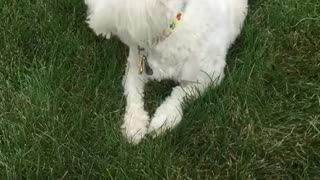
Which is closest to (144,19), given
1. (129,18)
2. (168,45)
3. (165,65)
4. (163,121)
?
(129,18)

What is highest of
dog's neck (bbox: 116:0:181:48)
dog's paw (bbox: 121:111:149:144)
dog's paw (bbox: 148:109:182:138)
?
dog's neck (bbox: 116:0:181:48)

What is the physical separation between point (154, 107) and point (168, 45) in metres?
0.42

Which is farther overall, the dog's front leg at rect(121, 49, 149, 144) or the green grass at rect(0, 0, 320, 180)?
the dog's front leg at rect(121, 49, 149, 144)

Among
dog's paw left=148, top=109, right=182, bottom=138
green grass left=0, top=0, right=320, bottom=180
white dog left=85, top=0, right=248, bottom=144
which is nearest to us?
white dog left=85, top=0, right=248, bottom=144

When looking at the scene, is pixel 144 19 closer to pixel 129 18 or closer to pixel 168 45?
pixel 129 18

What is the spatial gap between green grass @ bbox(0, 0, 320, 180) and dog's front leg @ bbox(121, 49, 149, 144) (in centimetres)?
5

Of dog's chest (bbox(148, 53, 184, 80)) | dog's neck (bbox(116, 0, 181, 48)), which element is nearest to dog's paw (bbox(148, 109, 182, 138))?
dog's chest (bbox(148, 53, 184, 80))

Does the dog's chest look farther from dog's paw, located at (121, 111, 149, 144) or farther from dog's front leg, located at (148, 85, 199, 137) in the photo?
dog's paw, located at (121, 111, 149, 144)

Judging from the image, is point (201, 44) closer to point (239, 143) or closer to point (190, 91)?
point (190, 91)

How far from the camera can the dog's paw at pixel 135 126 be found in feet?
7.66

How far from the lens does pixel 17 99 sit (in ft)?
8.10

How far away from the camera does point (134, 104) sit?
8.21 feet

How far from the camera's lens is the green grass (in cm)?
220

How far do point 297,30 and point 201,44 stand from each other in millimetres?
712
